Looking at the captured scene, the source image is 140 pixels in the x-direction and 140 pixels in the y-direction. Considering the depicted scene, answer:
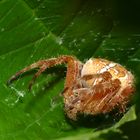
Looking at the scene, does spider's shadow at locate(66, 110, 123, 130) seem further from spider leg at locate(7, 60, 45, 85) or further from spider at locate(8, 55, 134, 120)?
spider leg at locate(7, 60, 45, 85)

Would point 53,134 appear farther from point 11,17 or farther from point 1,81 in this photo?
point 11,17

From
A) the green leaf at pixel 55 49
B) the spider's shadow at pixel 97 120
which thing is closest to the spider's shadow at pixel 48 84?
the green leaf at pixel 55 49

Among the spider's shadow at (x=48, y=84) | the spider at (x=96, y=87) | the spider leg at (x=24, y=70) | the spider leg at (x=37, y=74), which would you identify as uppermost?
the spider leg at (x=24, y=70)

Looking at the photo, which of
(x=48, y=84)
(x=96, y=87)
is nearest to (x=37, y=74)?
(x=48, y=84)

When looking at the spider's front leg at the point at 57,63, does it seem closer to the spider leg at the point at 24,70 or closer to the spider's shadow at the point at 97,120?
the spider leg at the point at 24,70


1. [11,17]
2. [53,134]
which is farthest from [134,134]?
[11,17]

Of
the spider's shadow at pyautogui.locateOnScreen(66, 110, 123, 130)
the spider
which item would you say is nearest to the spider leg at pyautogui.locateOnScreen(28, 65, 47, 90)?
the spider

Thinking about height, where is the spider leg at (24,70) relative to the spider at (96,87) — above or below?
above
